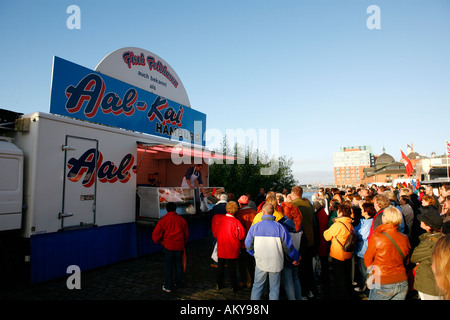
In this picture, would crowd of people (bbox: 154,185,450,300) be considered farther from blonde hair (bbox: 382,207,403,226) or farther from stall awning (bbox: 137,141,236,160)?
stall awning (bbox: 137,141,236,160)

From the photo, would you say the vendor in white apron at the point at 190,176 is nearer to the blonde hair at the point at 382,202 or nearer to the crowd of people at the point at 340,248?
the crowd of people at the point at 340,248

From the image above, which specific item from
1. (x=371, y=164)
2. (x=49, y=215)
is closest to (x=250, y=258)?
(x=49, y=215)

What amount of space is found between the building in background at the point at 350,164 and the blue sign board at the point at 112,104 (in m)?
171

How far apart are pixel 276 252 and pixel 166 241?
7.68ft

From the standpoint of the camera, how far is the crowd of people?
312cm

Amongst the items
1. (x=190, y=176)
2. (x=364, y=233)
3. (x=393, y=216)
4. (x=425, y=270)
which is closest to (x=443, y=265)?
(x=425, y=270)

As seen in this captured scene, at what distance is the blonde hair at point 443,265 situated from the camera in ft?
7.29

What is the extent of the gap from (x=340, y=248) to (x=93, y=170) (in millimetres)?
5477

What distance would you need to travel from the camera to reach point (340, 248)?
470 cm

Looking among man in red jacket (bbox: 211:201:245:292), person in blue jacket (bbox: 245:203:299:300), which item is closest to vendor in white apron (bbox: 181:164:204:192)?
man in red jacket (bbox: 211:201:245:292)

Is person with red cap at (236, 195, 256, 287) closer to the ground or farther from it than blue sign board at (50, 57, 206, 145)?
closer to the ground

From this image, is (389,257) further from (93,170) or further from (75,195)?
(93,170)

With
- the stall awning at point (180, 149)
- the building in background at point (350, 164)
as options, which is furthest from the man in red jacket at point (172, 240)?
the building in background at point (350, 164)
